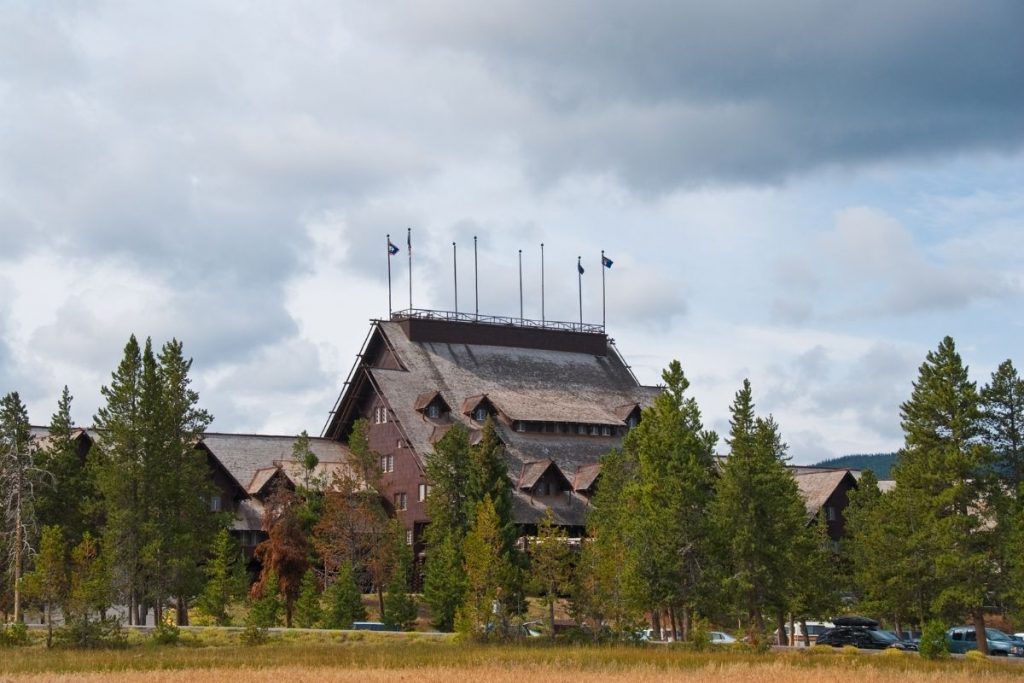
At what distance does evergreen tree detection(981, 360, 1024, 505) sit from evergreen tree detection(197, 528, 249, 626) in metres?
39.5

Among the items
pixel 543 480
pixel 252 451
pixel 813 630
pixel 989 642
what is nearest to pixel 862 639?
pixel 989 642

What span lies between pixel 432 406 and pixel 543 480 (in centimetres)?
997

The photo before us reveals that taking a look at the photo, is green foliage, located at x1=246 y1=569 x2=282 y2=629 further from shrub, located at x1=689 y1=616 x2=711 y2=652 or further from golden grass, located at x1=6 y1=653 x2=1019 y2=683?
shrub, located at x1=689 y1=616 x2=711 y2=652

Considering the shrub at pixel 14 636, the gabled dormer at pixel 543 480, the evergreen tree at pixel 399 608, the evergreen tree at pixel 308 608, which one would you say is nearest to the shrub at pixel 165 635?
the shrub at pixel 14 636

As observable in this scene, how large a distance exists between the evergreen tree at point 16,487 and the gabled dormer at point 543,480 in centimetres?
3399

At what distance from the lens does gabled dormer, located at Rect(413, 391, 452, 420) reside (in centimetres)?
10050

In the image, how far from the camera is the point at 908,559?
68688mm

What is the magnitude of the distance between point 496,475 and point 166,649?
80.5 ft

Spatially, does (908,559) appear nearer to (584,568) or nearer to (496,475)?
(584,568)

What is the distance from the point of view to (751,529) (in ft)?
216

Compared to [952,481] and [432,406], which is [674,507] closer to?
[952,481]

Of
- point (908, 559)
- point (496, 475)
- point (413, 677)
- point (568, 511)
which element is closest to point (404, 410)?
point (568, 511)

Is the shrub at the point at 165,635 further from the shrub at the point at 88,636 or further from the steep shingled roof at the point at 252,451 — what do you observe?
the steep shingled roof at the point at 252,451

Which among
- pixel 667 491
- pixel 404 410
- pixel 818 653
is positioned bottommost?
pixel 818 653
